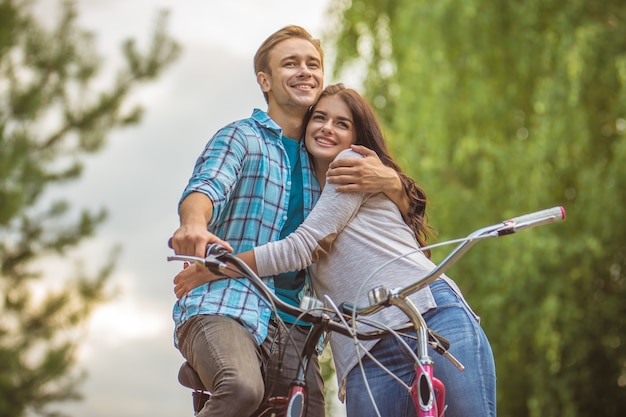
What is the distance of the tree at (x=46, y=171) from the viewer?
8750mm

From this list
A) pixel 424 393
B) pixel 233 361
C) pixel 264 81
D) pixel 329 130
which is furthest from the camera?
pixel 264 81

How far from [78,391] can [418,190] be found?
269 inches

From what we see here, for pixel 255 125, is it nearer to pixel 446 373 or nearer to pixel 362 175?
pixel 362 175

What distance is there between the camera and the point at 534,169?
26.3 feet

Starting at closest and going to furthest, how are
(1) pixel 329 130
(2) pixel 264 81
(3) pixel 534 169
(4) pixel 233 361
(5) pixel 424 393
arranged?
1. (5) pixel 424 393
2. (4) pixel 233 361
3. (1) pixel 329 130
4. (2) pixel 264 81
5. (3) pixel 534 169

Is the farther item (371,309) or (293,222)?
(293,222)

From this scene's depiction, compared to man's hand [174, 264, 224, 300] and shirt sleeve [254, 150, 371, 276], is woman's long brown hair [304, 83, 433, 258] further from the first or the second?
man's hand [174, 264, 224, 300]

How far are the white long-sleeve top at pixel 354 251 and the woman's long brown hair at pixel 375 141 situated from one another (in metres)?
0.09

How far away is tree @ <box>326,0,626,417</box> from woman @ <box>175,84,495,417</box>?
17.4 feet

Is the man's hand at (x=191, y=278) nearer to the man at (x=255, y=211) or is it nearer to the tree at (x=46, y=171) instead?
the man at (x=255, y=211)

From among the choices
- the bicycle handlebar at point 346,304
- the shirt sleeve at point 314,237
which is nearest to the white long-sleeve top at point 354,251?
the shirt sleeve at point 314,237

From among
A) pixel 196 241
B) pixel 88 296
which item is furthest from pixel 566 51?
pixel 196 241

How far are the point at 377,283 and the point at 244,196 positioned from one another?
455 millimetres

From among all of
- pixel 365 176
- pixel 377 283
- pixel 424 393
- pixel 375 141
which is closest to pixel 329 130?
pixel 375 141
